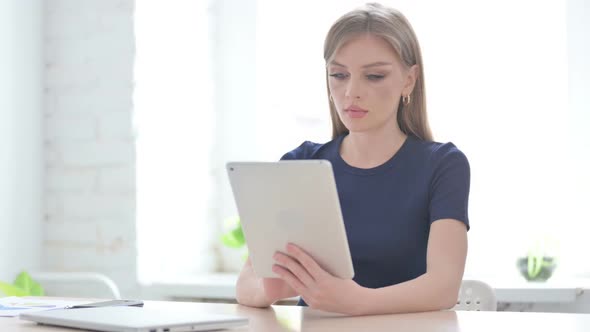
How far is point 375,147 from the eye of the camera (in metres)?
2.05

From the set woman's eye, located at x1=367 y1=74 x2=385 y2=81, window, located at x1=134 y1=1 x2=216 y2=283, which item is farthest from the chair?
woman's eye, located at x1=367 y1=74 x2=385 y2=81

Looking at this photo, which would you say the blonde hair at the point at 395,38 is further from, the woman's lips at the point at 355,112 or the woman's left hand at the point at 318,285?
the woman's left hand at the point at 318,285

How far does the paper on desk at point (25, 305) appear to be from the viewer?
5.67ft

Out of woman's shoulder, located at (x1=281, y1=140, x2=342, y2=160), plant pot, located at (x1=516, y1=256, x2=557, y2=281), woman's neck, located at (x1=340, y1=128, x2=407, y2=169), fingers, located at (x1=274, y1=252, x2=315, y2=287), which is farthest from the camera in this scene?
plant pot, located at (x1=516, y1=256, x2=557, y2=281)

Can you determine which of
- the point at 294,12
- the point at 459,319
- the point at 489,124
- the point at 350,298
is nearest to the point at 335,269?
the point at 350,298

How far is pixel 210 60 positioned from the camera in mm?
3480

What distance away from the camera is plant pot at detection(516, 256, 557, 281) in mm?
2963

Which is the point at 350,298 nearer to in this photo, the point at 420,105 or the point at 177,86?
the point at 420,105

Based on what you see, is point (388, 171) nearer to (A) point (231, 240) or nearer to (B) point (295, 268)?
(B) point (295, 268)

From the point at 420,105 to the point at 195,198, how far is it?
4.89 feet

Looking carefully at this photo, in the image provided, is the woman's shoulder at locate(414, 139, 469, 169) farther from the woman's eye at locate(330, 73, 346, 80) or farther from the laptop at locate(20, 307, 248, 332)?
the laptop at locate(20, 307, 248, 332)

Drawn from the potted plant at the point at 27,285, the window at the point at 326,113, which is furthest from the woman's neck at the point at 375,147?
the potted plant at the point at 27,285

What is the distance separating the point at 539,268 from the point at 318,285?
5.08 ft

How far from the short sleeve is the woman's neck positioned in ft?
0.38
